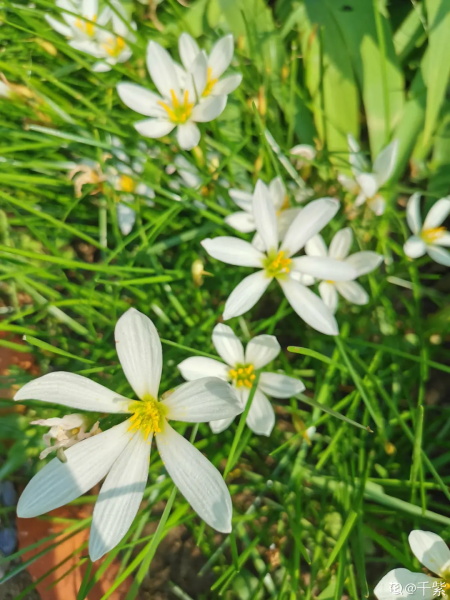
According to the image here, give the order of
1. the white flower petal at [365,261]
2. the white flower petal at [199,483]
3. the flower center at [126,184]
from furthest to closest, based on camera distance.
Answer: the flower center at [126,184] → the white flower petal at [365,261] → the white flower petal at [199,483]

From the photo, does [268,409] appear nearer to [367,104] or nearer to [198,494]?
[198,494]

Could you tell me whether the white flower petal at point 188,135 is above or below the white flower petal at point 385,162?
above

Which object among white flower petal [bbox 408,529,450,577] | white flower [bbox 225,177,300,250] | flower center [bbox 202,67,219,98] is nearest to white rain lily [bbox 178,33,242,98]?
flower center [bbox 202,67,219,98]

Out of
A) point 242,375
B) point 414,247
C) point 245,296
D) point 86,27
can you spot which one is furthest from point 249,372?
point 86,27

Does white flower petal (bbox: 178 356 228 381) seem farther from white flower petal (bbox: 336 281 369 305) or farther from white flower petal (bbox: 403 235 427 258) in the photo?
white flower petal (bbox: 403 235 427 258)

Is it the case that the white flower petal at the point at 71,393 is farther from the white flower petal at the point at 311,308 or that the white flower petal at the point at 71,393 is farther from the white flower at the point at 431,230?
the white flower at the point at 431,230

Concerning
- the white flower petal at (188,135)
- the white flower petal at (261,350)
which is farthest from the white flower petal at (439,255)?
the white flower petal at (188,135)
